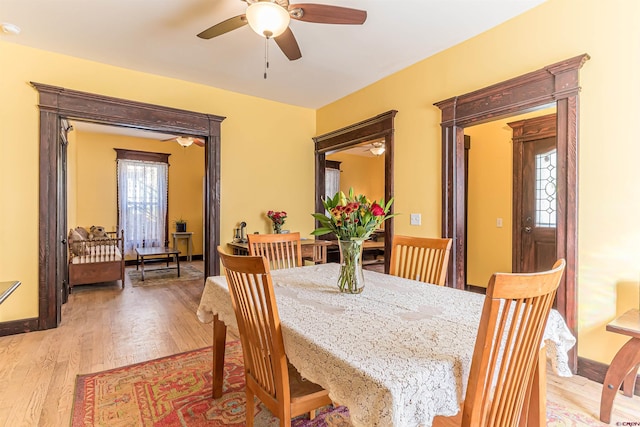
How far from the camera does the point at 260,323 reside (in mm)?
1286

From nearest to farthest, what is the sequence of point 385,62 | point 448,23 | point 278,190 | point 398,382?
1. point 398,382
2. point 448,23
3. point 385,62
4. point 278,190

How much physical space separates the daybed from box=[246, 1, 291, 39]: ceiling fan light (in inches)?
175

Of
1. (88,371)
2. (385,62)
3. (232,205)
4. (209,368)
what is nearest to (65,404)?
(88,371)

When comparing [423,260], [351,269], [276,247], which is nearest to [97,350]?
[276,247]

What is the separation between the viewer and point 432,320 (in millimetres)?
1318

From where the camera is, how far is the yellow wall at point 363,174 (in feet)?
26.2

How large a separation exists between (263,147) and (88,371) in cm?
319

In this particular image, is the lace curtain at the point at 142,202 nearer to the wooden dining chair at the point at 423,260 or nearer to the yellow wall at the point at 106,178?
the yellow wall at the point at 106,178

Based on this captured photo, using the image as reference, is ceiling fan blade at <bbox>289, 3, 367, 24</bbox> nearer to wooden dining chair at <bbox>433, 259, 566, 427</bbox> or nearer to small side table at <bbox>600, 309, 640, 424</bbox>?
wooden dining chair at <bbox>433, 259, 566, 427</bbox>

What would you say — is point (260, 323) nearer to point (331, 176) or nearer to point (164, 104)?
point (164, 104)

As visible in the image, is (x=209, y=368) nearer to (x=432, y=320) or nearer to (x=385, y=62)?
(x=432, y=320)

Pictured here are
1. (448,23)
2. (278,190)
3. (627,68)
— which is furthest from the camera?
(278,190)

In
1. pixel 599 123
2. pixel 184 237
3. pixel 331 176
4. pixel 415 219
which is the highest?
pixel 331 176

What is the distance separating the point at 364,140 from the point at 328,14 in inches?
83.8
